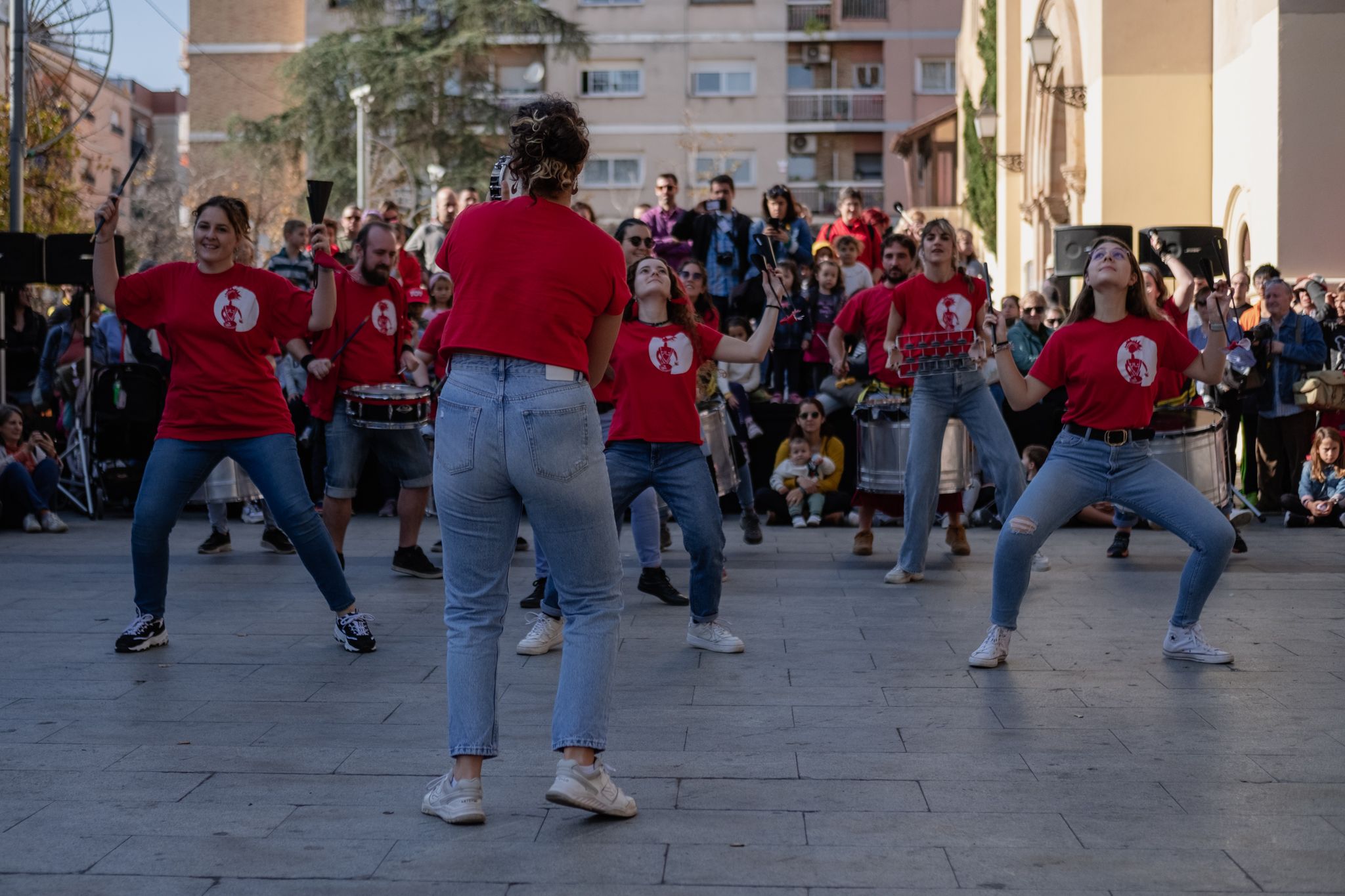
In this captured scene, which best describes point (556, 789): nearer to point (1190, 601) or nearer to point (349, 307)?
point (1190, 601)

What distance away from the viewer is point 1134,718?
596 cm

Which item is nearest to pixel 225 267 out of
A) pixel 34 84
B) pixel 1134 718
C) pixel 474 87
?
pixel 1134 718

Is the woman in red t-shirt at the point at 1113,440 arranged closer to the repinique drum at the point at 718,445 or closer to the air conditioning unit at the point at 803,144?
the repinique drum at the point at 718,445

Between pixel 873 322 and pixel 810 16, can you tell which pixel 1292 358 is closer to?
pixel 873 322

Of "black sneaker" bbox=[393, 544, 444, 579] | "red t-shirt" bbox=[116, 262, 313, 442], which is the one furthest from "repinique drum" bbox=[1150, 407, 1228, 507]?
"red t-shirt" bbox=[116, 262, 313, 442]

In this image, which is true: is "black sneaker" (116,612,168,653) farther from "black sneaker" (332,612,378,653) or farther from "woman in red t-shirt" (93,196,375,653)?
"black sneaker" (332,612,378,653)

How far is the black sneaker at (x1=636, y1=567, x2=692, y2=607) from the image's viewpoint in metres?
8.88

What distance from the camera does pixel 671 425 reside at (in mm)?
7562

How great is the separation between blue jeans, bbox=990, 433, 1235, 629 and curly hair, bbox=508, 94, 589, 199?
3098 millimetres

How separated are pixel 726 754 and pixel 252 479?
9.63ft

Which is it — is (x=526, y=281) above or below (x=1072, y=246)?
below

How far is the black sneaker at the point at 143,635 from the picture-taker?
739cm

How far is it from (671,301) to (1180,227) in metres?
6.78

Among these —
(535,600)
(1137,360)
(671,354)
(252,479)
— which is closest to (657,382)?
(671,354)
